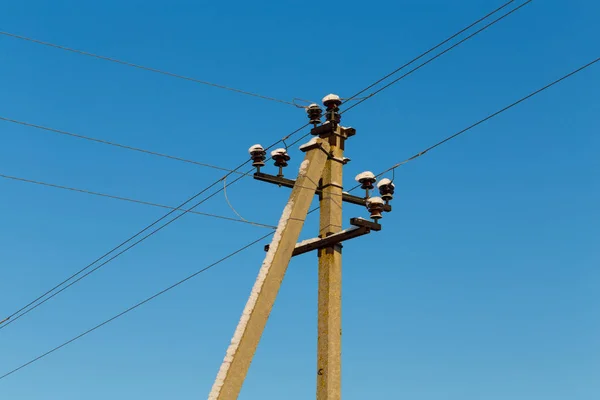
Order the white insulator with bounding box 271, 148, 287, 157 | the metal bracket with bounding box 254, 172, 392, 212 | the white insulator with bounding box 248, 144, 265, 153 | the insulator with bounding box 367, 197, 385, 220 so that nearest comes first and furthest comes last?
1. the insulator with bounding box 367, 197, 385, 220
2. the metal bracket with bounding box 254, 172, 392, 212
3. the white insulator with bounding box 271, 148, 287, 157
4. the white insulator with bounding box 248, 144, 265, 153

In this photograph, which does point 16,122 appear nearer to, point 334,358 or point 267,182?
point 267,182

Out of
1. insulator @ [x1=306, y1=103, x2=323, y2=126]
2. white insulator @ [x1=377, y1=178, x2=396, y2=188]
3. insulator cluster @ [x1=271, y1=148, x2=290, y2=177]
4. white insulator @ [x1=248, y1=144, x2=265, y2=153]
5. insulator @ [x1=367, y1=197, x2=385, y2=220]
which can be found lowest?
insulator @ [x1=367, y1=197, x2=385, y2=220]

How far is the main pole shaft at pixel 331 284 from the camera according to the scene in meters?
12.4

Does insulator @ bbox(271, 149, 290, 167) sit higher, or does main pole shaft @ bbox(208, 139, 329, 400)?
insulator @ bbox(271, 149, 290, 167)

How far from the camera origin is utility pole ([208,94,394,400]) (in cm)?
1223

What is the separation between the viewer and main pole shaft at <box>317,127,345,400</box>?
1236 centimetres

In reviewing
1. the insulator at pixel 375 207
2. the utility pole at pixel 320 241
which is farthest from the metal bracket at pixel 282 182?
the insulator at pixel 375 207

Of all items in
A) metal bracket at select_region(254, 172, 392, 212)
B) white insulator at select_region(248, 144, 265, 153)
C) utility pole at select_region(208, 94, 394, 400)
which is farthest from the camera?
white insulator at select_region(248, 144, 265, 153)

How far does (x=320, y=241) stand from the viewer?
13.2 metres

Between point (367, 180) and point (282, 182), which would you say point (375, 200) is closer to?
point (367, 180)

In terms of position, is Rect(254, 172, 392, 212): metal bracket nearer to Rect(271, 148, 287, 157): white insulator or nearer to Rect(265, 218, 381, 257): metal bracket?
Rect(271, 148, 287, 157): white insulator

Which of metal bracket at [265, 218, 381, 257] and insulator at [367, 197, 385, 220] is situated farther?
insulator at [367, 197, 385, 220]

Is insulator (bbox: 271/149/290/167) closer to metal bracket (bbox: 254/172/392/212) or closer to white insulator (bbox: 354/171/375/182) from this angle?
metal bracket (bbox: 254/172/392/212)

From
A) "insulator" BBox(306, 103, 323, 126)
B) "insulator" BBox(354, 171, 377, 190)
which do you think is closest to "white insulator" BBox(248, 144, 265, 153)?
"insulator" BBox(306, 103, 323, 126)
